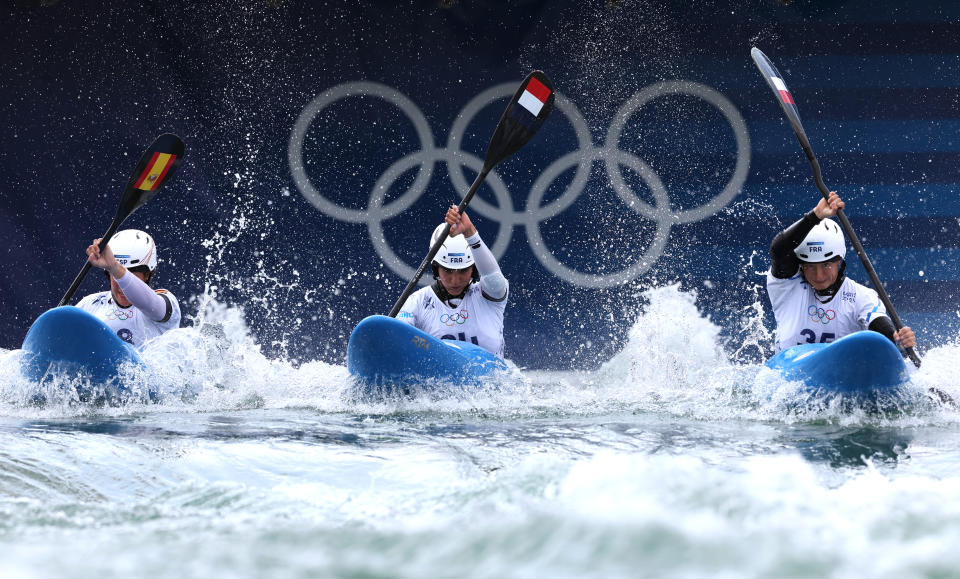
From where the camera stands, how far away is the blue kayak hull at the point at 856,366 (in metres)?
4.97

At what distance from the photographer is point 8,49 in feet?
27.0

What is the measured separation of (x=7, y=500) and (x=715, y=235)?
6.04 meters

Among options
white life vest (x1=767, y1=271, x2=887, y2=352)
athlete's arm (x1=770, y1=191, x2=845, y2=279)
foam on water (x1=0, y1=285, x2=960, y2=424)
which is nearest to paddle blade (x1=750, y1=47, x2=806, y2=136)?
athlete's arm (x1=770, y1=191, x2=845, y2=279)

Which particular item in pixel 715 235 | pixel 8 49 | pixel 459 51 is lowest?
pixel 8 49

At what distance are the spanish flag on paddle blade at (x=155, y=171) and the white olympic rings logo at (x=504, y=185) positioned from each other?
150 centimetres

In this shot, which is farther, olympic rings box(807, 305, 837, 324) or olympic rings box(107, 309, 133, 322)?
olympic rings box(107, 309, 133, 322)

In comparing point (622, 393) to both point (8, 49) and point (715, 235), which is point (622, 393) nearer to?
point (715, 235)

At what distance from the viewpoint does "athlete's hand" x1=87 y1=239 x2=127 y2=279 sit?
20.8 feet

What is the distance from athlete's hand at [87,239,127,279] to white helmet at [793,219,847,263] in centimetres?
397

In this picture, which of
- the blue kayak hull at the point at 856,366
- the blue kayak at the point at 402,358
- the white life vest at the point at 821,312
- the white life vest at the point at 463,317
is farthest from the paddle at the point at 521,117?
the blue kayak hull at the point at 856,366

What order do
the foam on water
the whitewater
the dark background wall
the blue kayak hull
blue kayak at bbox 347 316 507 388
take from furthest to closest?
the dark background wall
blue kayak at bbox 347 316 507 388
the foam on water
the blue kayak hull
the whitewater

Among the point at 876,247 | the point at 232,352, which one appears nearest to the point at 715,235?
the point at 876,247

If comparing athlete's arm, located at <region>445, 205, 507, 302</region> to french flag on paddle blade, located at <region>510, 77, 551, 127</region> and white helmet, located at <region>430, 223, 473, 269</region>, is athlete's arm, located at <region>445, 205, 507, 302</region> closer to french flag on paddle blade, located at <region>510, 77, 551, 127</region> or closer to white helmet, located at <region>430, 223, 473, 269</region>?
white helmet, located at <region>430, 223, 473, 269</region>

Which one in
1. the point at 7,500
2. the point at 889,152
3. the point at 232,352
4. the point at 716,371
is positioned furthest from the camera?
the point at 889,152
